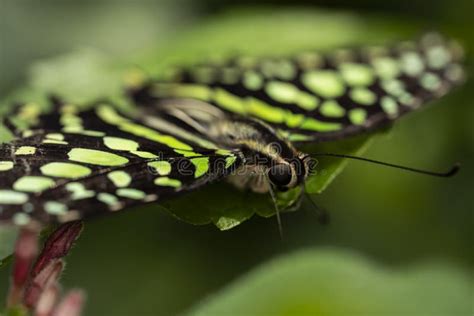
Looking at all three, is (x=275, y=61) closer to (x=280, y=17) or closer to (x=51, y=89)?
(x=280, y=17)

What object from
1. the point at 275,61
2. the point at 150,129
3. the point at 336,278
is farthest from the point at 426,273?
the point at 150,129

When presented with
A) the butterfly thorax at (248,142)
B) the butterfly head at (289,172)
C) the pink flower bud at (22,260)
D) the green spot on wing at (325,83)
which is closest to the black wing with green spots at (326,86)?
the green spot on wing at (325,83)

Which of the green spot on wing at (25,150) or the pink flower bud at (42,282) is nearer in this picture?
the pink flower bud at (42,282)

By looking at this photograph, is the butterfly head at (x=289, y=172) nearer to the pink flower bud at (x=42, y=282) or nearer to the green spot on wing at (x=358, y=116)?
the green spot on wing at (x=358, y=116)

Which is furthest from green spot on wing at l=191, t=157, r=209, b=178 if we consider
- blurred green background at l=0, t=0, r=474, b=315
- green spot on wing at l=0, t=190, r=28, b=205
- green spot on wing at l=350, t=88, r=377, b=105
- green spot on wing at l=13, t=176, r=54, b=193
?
blurred green background at l=0, t=0, r=474, b=315

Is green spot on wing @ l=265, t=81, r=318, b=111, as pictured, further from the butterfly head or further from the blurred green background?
the blurred green background

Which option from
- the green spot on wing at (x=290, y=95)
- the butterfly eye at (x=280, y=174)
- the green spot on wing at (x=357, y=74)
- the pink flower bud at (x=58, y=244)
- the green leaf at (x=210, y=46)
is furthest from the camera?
the green leaf at (x=210, y=46)
